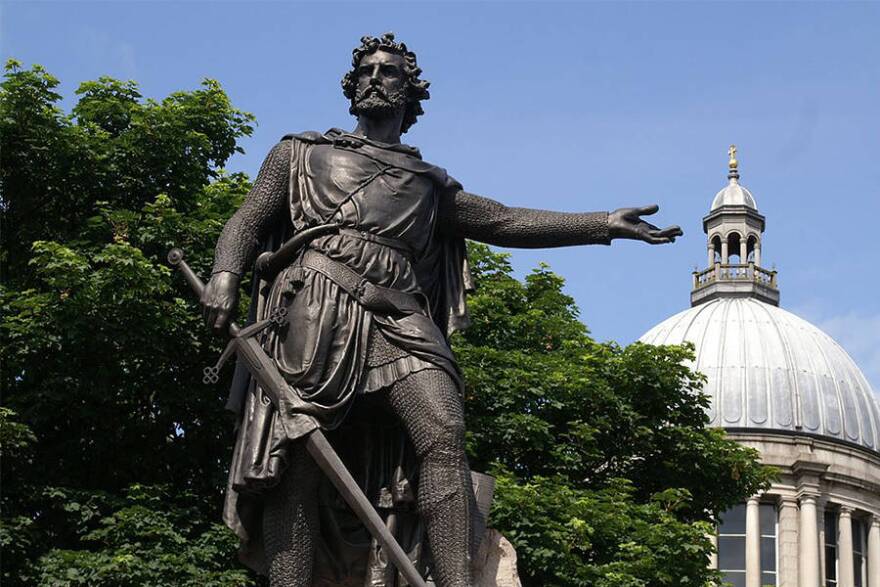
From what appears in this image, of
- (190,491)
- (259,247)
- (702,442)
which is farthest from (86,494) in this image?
(259,247)

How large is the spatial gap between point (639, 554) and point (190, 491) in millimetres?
7448

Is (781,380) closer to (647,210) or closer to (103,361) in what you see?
(103,361)

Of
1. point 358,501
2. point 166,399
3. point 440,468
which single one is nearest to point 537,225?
point 440,468

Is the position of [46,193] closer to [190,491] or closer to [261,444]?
[190,491]

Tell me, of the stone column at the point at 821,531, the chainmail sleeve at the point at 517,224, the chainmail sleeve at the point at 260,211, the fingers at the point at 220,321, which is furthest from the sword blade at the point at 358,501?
the stone column at the point at 821,531

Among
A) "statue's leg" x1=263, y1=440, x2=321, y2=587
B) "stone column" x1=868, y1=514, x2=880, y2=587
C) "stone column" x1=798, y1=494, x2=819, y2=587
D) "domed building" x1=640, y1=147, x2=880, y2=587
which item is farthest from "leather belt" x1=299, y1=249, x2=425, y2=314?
"stone column" x1=868, y1=514, x2=880, y2=587

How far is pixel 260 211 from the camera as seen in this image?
34.6 ft

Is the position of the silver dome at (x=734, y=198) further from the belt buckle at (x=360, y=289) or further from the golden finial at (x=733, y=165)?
the belt buckle at (x=360, y=289)

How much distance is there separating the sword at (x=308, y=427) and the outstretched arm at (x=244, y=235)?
107 mm

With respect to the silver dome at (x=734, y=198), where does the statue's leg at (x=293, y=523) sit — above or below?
below

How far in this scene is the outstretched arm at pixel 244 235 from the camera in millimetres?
9984

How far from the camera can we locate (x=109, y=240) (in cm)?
2802

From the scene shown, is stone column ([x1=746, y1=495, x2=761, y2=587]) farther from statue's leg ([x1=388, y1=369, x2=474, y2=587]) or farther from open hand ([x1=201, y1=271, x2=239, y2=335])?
open hand ([x1=201, y1=271, x2=239, y2=335])

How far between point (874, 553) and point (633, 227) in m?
79.3
